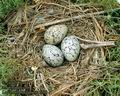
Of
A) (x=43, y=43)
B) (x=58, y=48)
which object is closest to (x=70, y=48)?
(x=58, y=48)

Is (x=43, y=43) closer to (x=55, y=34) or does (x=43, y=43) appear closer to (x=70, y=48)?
(x=55, y=34)

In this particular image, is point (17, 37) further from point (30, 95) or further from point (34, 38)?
point (30, 95)

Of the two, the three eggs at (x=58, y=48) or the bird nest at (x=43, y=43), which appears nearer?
the bird nest at (x=43, y=43)

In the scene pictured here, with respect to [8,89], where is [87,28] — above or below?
above

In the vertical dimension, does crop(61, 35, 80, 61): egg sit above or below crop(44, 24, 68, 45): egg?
below

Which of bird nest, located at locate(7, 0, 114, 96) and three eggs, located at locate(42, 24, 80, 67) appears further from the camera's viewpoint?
three eggs, located at locate(42, 24, 80, 67)

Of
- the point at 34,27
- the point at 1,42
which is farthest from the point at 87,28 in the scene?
the point at 1,42
